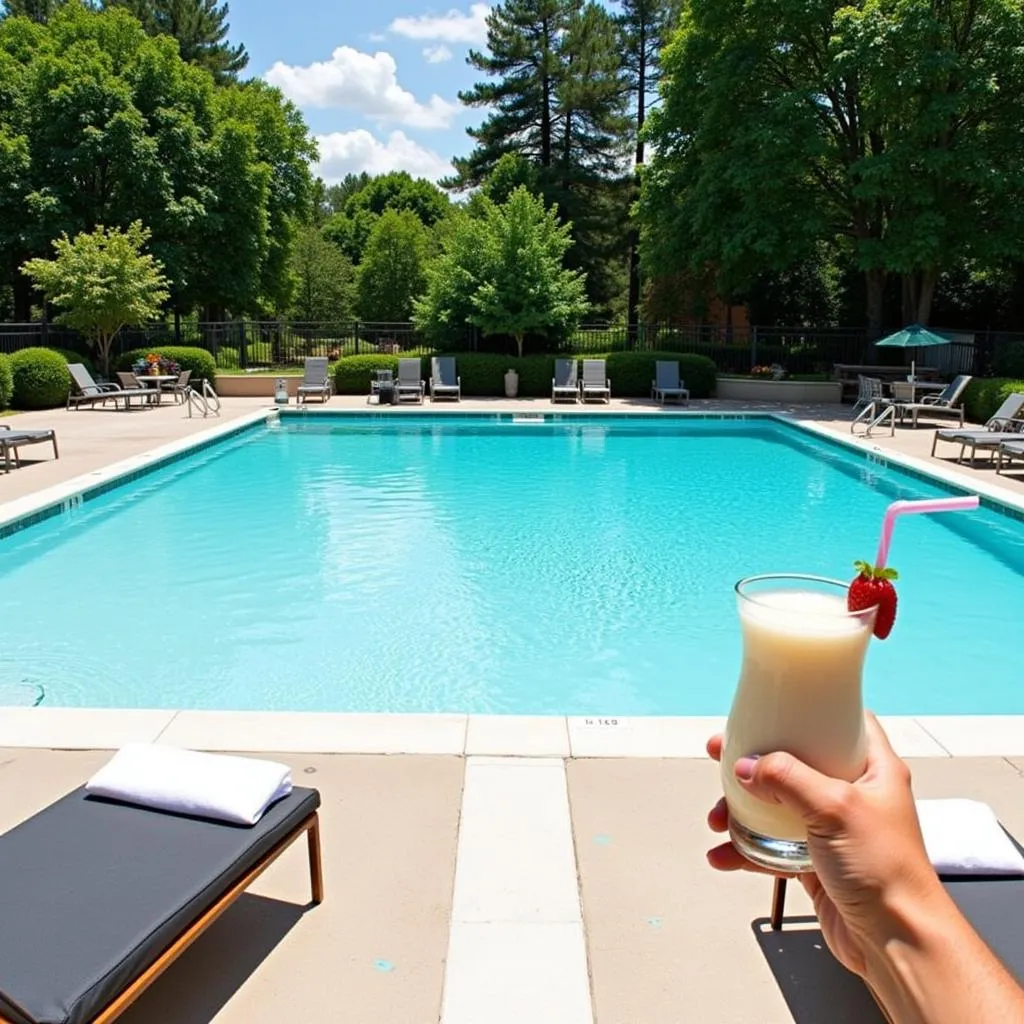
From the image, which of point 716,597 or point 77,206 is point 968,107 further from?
point 77,206

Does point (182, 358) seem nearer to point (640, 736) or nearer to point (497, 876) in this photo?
point (640, 736)

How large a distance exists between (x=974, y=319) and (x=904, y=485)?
17188mm

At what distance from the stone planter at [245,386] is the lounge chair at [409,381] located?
3.09 meters

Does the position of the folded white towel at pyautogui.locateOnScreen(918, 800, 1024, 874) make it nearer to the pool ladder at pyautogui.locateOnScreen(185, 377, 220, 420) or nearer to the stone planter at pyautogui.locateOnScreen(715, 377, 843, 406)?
the pool ladder at pyautogui.locateOnScreen(185, 377, 220, 420)

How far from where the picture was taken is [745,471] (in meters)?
13.1

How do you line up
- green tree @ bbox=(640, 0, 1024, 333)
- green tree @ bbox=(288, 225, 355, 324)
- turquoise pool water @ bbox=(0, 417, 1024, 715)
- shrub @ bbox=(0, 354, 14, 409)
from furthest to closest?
green tree @ bbox=(288, 225, 355, 324)
green tree @ bbox=(640, 0, 1024, 333)
shrub @ bbox=(0, 354, 14, 409)
turquoise pool water @ bbox=(0, 417, 1024, 715)

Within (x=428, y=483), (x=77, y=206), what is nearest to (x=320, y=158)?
(x=77, y=206)

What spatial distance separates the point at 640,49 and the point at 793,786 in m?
36.7

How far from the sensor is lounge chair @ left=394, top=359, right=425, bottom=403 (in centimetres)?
1984

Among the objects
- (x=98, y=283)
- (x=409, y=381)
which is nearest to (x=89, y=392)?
(x=98, y=283)

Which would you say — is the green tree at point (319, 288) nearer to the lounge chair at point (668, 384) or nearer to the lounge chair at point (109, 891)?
the lounge chair at point (668, 384)

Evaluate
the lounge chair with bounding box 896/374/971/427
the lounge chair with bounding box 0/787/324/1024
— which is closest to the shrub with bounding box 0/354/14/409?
the lounge chair with bounding box 896/374/971/427

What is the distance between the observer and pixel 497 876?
290 centimetres

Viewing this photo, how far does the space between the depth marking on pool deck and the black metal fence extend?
1824 cm
